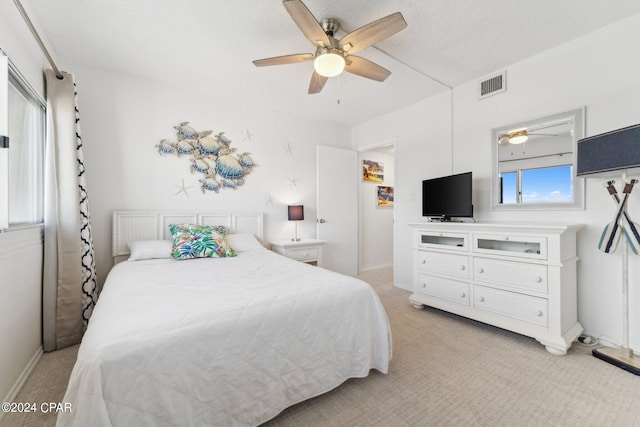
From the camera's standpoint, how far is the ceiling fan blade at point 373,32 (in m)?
1.63

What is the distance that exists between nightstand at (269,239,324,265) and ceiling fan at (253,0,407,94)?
1.99 meters

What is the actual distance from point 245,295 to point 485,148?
114 inches

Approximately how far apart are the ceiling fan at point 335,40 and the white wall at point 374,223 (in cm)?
251

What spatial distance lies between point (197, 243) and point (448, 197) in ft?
9.02

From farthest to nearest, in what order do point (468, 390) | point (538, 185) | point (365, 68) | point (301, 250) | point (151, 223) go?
point (301, 250), point (151, 223), point (538, 185), point (365, 68), point (468, 390)

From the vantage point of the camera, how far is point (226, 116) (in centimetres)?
341

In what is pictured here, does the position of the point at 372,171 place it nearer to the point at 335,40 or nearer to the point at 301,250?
the point at 301,250

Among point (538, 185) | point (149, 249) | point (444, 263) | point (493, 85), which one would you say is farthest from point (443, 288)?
point (149, 249)

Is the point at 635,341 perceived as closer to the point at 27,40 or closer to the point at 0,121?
the point at 0,121

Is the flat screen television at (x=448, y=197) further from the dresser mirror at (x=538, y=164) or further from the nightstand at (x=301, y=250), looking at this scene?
the nightstand at (x=301, y=250)

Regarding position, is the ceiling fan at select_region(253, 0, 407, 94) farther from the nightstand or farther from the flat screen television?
the nightstand

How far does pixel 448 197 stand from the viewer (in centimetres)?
296

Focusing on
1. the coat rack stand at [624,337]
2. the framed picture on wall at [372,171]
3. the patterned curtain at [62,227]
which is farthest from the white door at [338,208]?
the coat rack stand at [624,337]

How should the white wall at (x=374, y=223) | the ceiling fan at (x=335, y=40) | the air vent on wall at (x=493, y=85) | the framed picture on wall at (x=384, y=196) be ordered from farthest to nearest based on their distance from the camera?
the framed picture on wall at (x=384, y=196) → the white wall at (x=374, y=223) → the air vent on wall at (x=493, y=85) → the ceiling fan at (x=335, y=40)
